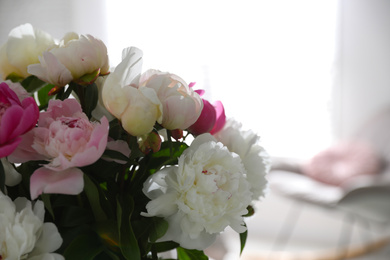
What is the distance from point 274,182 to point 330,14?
1.55 metres

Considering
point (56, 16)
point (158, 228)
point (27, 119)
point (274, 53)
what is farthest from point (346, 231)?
point (27, 119)

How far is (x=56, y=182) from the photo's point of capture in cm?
33

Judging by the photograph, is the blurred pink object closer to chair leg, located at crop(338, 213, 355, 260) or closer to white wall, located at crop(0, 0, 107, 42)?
chair leg, located at crop(338, 213, 355, 260)

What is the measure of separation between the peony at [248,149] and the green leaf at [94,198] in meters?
0.15

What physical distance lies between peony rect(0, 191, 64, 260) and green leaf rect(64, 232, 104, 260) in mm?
15

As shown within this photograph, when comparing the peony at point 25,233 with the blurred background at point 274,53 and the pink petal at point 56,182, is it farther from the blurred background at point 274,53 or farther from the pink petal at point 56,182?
the blurred background at point 274,53

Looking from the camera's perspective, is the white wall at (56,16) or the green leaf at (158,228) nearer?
the green leaf at (158,228)

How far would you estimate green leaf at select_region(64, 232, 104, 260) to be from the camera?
369mm

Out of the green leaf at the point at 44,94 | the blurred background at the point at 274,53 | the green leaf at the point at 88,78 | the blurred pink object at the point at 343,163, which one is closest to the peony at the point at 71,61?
the green leaf at the point at 88,78

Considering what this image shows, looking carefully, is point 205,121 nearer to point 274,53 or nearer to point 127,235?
point 127,235

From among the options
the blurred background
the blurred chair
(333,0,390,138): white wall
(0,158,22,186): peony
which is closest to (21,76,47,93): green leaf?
(0,158,22,186): peony

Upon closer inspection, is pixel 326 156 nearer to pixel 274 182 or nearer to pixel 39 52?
pixel 274 182

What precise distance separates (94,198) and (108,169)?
3 cm

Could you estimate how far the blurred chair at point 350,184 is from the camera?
6.04 ft
